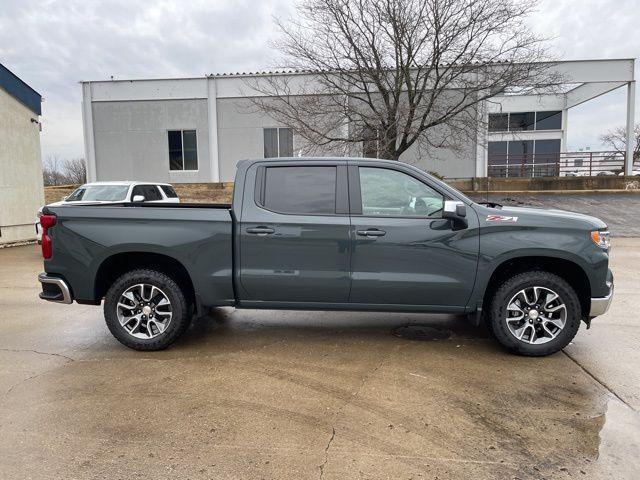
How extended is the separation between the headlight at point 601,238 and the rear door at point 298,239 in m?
2.31

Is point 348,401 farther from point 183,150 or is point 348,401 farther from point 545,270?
point 183,150

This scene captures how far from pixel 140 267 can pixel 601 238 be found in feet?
15.0

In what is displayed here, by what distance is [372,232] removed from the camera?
4.51 meters

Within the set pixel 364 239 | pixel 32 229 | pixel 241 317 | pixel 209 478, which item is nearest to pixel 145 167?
pixel 32 229

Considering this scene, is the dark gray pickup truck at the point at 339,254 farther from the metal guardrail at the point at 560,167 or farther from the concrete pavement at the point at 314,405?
the metal guardrail at the point at 560,167

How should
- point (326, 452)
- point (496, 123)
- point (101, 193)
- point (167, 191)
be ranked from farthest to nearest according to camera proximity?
point (496, 123) → point (167, 191) → point (101, 193) → point (326, 452)

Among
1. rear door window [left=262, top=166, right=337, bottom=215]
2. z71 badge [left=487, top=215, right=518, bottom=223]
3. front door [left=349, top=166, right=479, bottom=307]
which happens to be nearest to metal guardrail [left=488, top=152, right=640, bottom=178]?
z71 badge [left=487, top=215, right=518, bottom=223]

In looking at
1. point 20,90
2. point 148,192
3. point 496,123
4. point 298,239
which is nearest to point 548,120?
point 496,123

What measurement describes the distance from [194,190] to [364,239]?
17.8 m

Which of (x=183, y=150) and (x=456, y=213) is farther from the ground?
(x=183, y=150)

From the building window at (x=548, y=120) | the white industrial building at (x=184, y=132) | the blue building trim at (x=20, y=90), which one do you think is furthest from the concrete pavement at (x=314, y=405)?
the building window at (x=548, y=120)

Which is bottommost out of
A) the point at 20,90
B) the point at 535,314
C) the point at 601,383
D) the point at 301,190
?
the point at 601,383

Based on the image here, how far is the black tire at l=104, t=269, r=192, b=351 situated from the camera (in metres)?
4.70

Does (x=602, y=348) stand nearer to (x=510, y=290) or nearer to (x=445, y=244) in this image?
(x=510, y=290)
